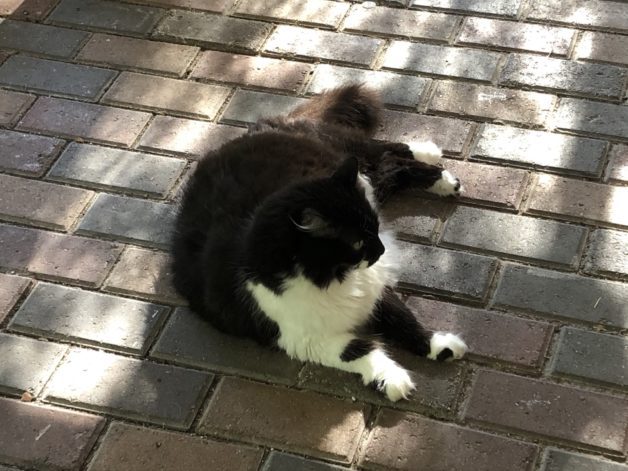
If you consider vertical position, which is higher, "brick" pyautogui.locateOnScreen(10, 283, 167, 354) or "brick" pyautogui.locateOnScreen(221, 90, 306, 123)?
"brick" pyautogui.locateOnScreen(221, 90, 306, 123)

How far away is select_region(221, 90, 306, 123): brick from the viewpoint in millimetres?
3393

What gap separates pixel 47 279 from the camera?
9.62 ft

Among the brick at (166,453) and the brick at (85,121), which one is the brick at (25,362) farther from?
the brick at (85,121)

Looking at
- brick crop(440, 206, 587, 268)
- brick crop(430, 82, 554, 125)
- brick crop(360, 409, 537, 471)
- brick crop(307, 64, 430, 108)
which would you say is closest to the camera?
brick crop(360, 409, 537, 471)

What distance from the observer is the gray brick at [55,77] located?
3627 millimetres

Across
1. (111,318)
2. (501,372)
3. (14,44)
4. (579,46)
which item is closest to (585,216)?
(501,372)

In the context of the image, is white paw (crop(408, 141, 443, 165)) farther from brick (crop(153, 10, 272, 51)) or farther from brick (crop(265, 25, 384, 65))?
brick (crop(153, 10, 272, 51))

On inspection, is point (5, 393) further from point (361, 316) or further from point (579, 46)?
point (579, 46)

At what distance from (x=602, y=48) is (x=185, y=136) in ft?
5.39

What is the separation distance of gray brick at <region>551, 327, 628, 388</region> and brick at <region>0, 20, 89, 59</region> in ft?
7.91

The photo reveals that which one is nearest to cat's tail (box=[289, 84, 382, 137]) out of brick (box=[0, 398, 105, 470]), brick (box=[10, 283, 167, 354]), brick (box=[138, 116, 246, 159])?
brick (box=[138, 116, 246, 159])

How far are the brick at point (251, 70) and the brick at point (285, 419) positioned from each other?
1.40 m

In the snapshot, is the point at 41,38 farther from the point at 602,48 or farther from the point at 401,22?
the point at 602,48

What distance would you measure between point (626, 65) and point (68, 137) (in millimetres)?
2148
